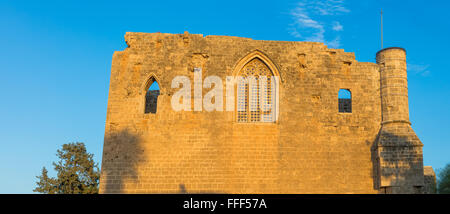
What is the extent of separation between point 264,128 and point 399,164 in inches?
185

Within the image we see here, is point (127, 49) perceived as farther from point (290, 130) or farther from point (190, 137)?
point (290, 130)

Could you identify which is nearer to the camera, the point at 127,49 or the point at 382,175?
the point at 382,175

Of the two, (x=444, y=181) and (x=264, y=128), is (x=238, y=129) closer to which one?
(x=264, y=128)

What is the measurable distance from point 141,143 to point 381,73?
912 centimetres

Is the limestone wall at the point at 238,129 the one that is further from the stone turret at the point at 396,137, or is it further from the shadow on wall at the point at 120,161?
the stone turret at the point at 396,137

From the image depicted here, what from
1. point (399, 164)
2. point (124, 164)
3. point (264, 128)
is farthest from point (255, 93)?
point (399, 164)

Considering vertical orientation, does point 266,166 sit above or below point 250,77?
below

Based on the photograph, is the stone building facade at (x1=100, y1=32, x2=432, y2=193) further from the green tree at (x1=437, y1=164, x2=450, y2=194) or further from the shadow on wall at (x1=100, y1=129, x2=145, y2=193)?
the green tree at (x1=437, y1=164, x2=450, y2=194)

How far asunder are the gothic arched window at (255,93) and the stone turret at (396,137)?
158 inches

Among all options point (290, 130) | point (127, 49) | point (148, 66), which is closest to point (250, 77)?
point (290, 130)

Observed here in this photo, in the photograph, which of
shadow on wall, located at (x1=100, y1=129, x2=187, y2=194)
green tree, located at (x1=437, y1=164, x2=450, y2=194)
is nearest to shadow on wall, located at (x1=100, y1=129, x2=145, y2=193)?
shadow on wall, located at (x1=100, y1=129, x2=187, y2=194)

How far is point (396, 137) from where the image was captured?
559 inches

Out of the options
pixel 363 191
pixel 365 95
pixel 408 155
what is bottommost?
pixel 363 191

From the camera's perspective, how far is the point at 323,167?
1416 centimetres
